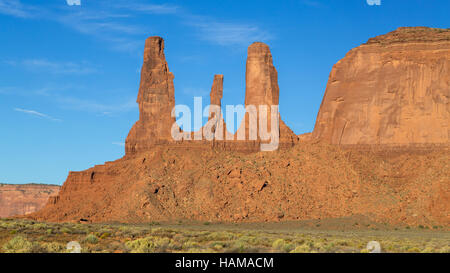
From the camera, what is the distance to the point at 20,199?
175625mm

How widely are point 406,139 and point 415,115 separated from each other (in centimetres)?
334

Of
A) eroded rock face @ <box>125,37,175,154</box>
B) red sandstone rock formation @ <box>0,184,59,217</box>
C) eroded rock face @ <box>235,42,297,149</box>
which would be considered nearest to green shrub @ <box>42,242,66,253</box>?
eroded rock face @ <box>235,42,297,149</box>

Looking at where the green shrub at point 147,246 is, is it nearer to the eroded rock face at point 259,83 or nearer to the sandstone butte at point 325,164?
the sandstone butte at point 325,164

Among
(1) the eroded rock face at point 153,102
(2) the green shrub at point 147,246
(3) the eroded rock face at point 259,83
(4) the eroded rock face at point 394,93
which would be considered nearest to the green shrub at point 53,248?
(2) the green shrub at point 147,246

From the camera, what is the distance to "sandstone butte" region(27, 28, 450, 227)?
69.6 metres

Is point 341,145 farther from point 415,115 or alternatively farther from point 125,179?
point 125,179

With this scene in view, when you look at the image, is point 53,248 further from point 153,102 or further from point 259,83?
point 153,102

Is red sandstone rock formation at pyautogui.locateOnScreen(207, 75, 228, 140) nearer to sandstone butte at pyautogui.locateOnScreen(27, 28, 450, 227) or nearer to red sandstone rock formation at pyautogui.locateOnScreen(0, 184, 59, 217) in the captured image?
sandstone butte at pyautogui.locateOnScreen(27, 28, 450, 227)

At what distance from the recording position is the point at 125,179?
81125mm

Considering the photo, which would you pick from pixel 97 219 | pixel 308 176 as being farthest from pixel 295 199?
pixel 97 219

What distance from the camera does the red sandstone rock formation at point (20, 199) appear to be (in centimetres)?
17150

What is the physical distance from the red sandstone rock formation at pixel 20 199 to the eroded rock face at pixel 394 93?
110525 mm

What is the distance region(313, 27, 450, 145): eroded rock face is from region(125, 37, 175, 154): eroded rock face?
2374cm
